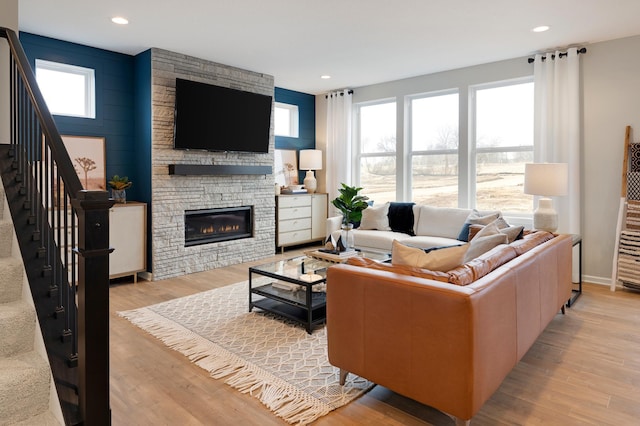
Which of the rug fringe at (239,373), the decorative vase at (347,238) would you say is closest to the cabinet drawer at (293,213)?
the decorative vase at (347,238)

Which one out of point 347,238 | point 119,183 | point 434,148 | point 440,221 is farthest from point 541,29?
point 119,183

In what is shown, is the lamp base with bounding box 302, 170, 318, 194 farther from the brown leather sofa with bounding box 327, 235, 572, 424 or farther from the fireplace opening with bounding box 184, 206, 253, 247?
the brown leather sofa with bounding box 327, 235, 572, 424

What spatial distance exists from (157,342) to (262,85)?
13.0 ft

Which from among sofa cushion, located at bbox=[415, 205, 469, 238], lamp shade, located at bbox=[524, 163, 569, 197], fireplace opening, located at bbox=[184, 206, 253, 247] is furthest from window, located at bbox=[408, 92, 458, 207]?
fireplace opening, located at bbox=[184, 206, 253, 247]

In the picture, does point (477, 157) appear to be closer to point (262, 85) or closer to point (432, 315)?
point (262, 85)

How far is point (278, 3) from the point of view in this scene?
3.51 meters

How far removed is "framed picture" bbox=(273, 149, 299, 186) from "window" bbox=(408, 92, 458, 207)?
6.44 ft

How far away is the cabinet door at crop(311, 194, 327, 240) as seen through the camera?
680cm

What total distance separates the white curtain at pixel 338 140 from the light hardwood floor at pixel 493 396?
4138 mm

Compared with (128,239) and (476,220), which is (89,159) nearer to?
(128,239)

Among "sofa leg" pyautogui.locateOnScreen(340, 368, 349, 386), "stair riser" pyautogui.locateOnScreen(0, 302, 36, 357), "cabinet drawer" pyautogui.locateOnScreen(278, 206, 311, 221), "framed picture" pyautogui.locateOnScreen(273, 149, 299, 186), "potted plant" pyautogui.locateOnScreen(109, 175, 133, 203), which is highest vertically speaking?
"framed picture" pyautogui.locateOnScreen(273, 149, 299, 186)

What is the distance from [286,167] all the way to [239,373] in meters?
4.64

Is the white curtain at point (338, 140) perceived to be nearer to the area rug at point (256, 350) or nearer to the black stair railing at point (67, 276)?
the area rug at point (256, 350)

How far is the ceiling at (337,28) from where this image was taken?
11.6 feet
